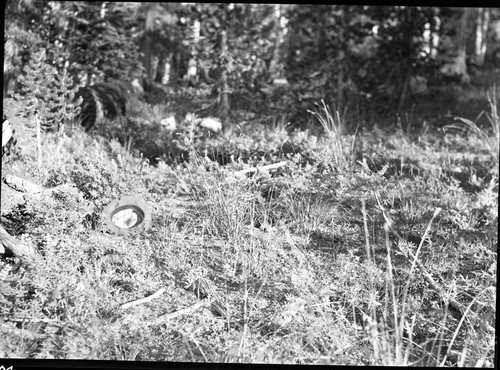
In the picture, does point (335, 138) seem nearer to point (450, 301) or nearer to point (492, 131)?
point (450, 301)

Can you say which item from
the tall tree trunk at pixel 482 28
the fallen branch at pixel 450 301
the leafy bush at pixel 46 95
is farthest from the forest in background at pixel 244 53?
the tall tree trunk at pixel 482 28

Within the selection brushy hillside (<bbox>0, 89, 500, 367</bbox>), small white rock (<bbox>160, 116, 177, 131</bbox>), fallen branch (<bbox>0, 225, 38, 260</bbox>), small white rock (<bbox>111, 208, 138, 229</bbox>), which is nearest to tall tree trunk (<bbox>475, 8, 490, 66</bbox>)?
brushy hillside (<bbox>0, 89, 500, 367</bbox>)

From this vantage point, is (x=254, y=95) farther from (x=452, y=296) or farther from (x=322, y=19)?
(x=452, y=296)

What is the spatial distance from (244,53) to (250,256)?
121 inches

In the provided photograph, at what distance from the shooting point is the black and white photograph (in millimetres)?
3889

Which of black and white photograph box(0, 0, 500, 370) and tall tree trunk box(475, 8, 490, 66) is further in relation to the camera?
tall tree trunk box(475, 8, 490, 66)

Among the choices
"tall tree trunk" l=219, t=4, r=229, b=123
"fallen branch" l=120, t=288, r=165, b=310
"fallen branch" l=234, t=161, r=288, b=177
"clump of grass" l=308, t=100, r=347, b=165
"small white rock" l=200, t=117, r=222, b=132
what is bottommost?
"fallen branch" l=120, t=288, r=165, b=310

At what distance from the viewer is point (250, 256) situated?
4.31 m

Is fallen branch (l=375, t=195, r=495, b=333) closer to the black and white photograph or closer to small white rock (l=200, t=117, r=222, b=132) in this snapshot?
the black and white photograph

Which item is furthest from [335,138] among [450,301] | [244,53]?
[244,53]

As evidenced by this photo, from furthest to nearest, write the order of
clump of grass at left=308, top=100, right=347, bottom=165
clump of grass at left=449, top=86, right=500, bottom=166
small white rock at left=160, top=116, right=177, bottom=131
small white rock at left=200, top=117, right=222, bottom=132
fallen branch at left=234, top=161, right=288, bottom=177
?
clump of grass at left=449, top=86, right=500, bottom=166 → small white rock at left=160, top=116, right=177, bottom=131 → small white rock at left=200, top=117, right=222, bottom=132 → clump of grass at left=308, top=100, right=347, bottom=165 → fallen branch at left=234, top=161, right=288, bottom=177

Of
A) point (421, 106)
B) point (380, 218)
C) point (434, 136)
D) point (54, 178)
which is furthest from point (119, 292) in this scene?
point (421, 106)

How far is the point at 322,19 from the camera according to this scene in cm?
769

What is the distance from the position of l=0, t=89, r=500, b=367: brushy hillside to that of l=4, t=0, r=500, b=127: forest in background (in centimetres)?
98
